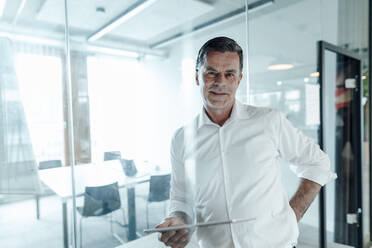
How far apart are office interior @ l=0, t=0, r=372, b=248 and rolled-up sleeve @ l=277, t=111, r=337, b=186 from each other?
503 mm

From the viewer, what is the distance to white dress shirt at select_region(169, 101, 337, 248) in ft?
3.92

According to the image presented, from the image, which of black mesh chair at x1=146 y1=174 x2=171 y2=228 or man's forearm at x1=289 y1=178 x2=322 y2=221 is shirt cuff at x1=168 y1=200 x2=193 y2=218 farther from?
man's forearm at x1=289 y1=178 x2=322 y2=221

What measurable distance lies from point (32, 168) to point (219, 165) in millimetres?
825

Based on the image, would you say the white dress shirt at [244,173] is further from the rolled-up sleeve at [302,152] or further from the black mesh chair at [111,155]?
the black mesh chair at [111,155]

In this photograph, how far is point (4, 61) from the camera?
1.06 meters

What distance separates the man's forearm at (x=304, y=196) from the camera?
1.27 meters

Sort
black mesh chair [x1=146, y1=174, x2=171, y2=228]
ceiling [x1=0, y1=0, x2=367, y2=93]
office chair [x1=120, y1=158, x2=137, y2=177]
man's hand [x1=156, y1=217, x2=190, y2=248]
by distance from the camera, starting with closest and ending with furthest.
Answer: man's hand [x1=156, y1=217, x2=190, y2=248]
ceiling [x1=0, y1=0, x2=367, y2=93]
office chair [x1=120, y1=158, x2=137, y2=177]
black mesh chair [x1=146, y1=174, x2=171, y2=228]

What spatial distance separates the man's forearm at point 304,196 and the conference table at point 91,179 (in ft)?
2.37

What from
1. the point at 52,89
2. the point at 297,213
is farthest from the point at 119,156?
the point at 297,213

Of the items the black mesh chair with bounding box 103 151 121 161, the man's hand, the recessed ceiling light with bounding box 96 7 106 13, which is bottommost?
the man's hand

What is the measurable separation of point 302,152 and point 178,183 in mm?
618

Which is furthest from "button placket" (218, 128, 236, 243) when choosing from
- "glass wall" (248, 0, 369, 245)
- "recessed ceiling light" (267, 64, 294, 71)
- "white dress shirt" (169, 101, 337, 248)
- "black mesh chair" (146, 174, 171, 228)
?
"recessed ceiling light" (267, 64, 294, 71)

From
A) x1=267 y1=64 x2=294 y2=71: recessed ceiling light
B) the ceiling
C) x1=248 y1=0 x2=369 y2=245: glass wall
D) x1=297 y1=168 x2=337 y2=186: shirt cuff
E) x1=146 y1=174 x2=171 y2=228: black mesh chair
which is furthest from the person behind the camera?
x1=267 y1=64 x2=294 y2=71: recessed ceiling light

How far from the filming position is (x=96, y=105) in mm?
1302
